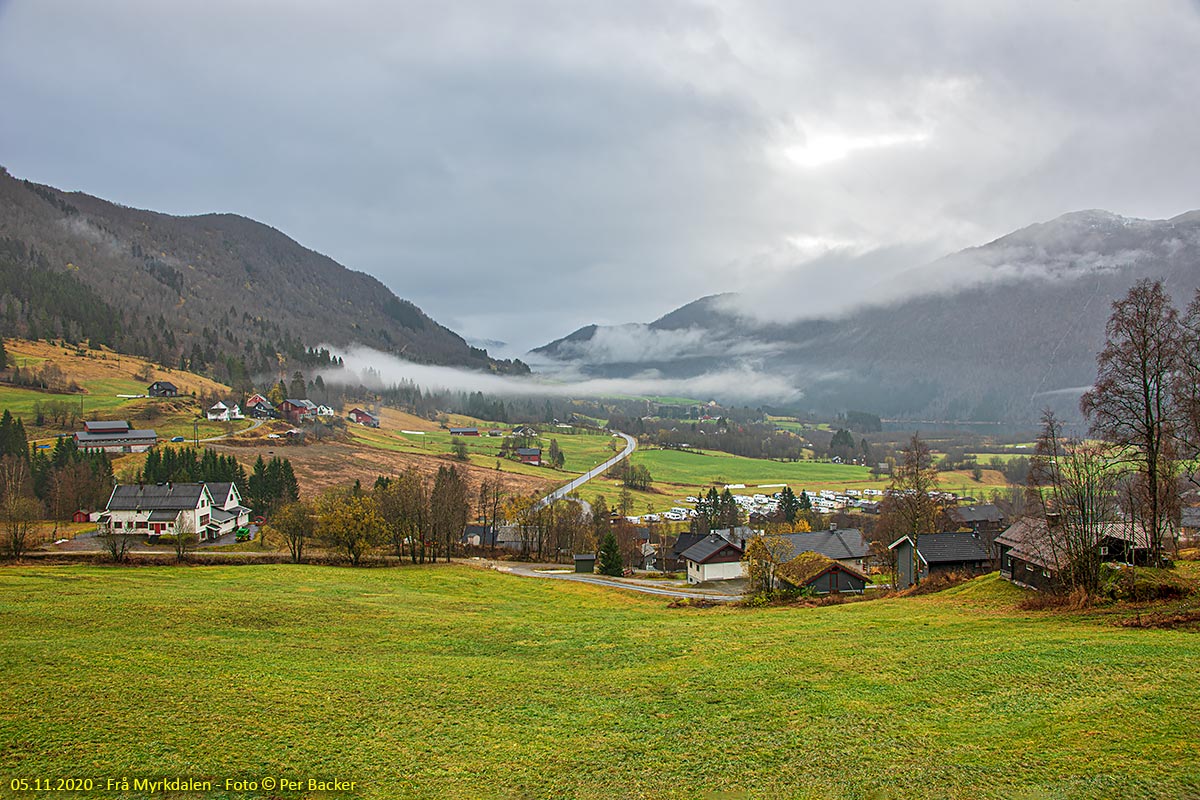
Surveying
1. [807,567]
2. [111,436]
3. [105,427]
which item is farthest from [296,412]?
[807,567]

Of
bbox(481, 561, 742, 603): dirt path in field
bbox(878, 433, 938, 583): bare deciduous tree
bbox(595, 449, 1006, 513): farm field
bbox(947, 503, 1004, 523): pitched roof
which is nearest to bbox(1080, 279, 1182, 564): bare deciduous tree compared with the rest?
bbox(878, 433, 938, 583): bare deciduous tree

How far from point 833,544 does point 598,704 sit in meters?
51.7

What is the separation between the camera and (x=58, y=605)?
23.8 meters

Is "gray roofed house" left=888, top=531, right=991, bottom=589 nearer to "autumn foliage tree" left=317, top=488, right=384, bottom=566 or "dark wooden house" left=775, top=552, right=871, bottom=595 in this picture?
"dark wooden house" left=775, top=552, right=871, bottom=595

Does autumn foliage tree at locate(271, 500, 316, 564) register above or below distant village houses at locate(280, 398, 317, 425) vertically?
below

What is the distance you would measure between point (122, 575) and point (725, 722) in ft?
121

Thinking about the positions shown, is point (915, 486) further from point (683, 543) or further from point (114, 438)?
point (114, 438)

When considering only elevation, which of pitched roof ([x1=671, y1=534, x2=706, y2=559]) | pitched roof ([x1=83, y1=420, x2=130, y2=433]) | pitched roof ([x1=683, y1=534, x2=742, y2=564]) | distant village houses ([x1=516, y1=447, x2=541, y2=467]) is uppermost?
pitched roof ([x1=83, y1=420, x2=130, y2=433])

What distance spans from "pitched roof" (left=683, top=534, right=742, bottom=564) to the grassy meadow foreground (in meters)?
36.2

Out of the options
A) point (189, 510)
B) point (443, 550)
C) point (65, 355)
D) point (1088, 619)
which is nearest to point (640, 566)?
point (443, 550)

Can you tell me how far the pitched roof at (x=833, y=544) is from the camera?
199 feet

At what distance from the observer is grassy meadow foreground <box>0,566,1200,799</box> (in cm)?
1115

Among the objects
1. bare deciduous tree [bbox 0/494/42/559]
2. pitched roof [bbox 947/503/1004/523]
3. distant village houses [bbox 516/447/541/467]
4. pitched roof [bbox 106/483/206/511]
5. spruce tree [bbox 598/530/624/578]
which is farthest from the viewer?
distant village houses [bbox 516/447/541/467]

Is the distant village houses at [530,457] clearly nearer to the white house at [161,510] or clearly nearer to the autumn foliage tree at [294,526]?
the white house at [161,510]
